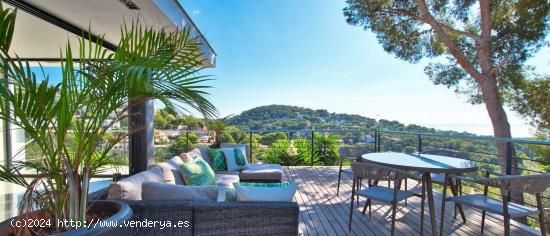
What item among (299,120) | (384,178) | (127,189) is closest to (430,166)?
(384,178)

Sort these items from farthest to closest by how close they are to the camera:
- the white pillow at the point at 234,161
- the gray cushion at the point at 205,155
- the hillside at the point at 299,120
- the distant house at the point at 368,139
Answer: the hillside at the point at 299,120 → the distant house at the point at 368,139 → the white pillow at the point at 234,161 → the gray cushion at the point at 205,155

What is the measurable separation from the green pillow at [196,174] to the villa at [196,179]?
0.05ft

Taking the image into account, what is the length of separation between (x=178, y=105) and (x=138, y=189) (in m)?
0.89

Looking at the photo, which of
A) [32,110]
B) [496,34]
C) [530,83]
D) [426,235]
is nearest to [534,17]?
[496,34]

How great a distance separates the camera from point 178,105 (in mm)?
1544

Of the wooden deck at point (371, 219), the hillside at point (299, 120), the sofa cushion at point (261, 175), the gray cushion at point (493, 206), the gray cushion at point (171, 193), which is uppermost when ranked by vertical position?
the hillside at point (299, 120)

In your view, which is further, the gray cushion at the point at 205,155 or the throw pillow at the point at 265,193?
the gray cushion at the point at 205,155

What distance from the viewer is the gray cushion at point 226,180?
3498mm

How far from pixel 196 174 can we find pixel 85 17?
1.78 meters

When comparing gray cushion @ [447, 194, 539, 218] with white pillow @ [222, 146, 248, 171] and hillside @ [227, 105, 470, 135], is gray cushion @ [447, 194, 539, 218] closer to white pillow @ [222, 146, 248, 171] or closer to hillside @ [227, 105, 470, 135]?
white pillow @ [222, 146, 248, 171]

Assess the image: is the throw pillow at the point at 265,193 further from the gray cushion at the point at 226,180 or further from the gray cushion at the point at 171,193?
the gray cushion at the point at 226,180

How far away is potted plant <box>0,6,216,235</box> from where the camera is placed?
1.35m

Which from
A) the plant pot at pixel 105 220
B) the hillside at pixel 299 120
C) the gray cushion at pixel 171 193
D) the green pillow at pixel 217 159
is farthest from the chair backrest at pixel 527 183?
the hillside at pixel 299 120

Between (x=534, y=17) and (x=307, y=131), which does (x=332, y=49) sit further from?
(x=534, y=17)
